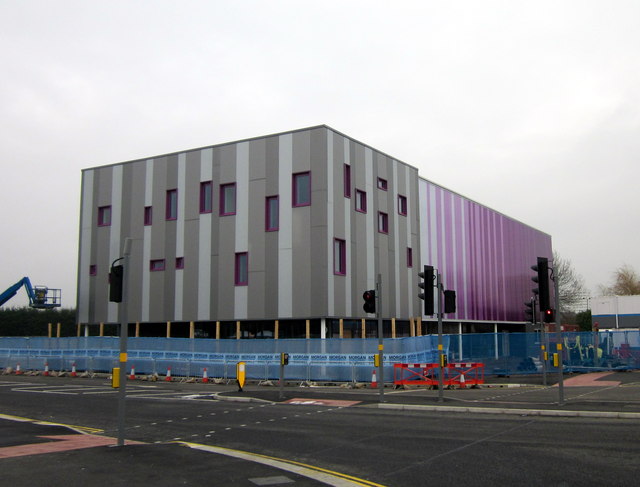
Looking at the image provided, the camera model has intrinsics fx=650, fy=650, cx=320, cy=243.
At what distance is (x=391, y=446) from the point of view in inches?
464

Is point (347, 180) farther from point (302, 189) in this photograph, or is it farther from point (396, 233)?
point (396, 233)

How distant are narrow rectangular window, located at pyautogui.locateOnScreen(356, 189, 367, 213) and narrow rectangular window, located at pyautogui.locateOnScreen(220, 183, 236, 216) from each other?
7011 millimetres

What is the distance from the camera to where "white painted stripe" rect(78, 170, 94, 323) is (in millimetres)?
41812

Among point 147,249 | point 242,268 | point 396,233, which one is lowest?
point 242,268

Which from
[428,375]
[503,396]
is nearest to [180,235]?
[428,375]

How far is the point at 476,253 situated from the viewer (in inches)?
1976

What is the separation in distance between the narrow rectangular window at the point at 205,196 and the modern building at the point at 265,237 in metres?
0.06

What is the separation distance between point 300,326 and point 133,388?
1023 cm

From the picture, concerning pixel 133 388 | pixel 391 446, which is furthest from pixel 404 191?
pixel 391 446

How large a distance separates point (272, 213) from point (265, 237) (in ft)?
4.67

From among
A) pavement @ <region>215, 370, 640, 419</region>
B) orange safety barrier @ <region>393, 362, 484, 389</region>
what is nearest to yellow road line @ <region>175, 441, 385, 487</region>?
pavement @ <region>215, 370, 640, 419</region>

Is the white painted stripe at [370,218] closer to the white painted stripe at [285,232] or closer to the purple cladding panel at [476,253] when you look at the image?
the white painted stripe at [285,232]

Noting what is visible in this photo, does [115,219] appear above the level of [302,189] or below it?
below

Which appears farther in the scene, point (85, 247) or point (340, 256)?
point (85, 247)
